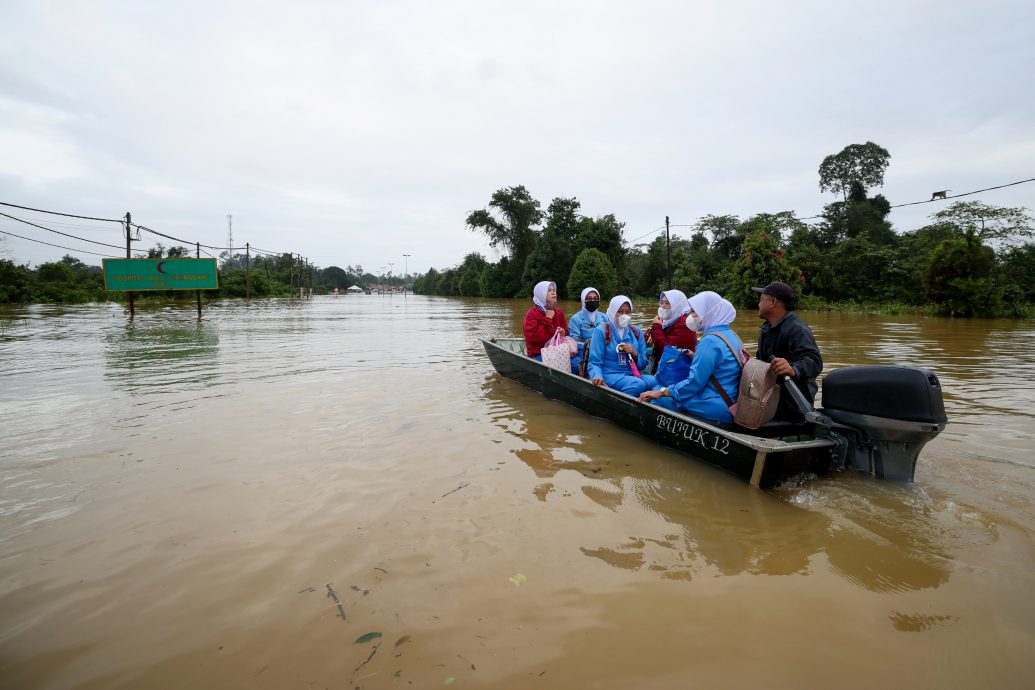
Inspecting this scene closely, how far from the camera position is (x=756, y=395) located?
4.20 metres

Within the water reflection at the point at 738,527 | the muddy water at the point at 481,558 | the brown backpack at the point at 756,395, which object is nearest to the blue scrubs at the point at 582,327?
the muddy water at the point at 481,558

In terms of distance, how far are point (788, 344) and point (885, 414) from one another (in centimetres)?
89

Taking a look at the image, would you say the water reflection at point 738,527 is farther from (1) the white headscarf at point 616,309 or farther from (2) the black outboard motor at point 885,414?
(1) the white headscarf at point 616,309

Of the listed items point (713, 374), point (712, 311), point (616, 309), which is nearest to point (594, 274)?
point (616, 309)

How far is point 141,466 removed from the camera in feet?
15.1

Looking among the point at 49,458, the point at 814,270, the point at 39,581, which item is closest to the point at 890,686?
the point at 39,581

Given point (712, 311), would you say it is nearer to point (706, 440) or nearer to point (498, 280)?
point (706, 440)

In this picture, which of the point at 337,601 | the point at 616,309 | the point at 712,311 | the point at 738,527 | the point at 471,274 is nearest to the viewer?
the point at 337,601

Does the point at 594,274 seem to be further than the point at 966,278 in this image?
Yes

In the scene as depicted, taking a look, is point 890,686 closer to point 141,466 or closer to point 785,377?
point 785,377

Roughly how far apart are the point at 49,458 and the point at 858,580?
6346mm

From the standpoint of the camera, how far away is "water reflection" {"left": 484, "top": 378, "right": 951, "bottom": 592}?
10.1 ft

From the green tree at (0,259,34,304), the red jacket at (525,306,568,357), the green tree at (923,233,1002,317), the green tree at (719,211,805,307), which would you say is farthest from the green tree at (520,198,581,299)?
the red jacket at (525,306,568,357)

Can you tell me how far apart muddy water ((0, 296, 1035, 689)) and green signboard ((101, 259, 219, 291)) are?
1668 centimetres
